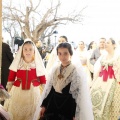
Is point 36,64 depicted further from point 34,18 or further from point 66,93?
point 34,18

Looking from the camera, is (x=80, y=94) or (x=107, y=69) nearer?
(x=80, y=94)

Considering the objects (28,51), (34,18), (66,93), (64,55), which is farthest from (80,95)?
(34,18)

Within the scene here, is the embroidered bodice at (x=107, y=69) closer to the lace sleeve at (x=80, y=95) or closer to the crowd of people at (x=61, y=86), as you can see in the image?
the crowd of people at (x=61, y=86)

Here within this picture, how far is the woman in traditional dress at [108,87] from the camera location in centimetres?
425

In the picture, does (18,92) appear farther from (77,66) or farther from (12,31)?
(12,31)

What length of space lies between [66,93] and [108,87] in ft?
4.43

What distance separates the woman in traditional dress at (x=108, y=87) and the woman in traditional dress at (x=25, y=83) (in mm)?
922

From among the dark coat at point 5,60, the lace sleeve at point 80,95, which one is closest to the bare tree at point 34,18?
the dark coat at point 5,60

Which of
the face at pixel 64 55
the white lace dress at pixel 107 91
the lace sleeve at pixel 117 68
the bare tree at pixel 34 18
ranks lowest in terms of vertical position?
the white lace dress at pixel 107 91

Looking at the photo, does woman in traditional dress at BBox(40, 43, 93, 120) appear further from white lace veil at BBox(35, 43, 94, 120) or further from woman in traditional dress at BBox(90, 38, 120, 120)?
woman in traditional dress at BBox(90, 38, 120, 120)

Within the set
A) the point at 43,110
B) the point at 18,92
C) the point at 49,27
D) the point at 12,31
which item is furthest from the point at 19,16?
the point at 43,110

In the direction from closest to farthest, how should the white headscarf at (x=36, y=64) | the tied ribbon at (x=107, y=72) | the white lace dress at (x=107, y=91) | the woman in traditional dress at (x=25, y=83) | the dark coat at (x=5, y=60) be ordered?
1. the woman in traditional dress at (x=25, y=83)
2. the white headscarf at (x=36, y=64)
3. the white lace dress at (x=107, y=91)
4. the tied ribbon at (x=107, y=72)
5. the dark coat at (x=5, y=60)

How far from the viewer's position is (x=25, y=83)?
3.88 metres

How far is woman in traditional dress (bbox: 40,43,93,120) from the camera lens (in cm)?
315
